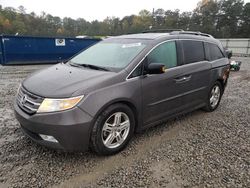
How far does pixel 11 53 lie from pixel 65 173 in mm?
10798

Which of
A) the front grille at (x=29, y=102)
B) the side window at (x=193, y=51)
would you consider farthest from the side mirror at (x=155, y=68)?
the front grille at (x=29, y=102)

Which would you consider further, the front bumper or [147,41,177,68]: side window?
[147,41,177,68]: side window

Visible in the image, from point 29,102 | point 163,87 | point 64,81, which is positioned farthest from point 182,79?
point 29,102

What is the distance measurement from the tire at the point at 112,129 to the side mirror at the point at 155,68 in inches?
25.6

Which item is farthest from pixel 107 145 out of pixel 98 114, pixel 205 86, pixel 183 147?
pixel 205 86

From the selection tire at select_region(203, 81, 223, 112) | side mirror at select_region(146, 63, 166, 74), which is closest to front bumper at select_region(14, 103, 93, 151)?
side mirror at select_region(146, 63, 166, 74)

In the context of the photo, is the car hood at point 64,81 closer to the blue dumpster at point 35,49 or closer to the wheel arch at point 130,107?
the wheel arch at point 130,107

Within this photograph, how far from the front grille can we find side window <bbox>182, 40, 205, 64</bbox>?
8.52ft

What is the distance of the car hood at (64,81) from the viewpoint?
2.59 meters

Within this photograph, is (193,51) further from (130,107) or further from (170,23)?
(170,23)

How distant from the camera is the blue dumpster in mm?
11266

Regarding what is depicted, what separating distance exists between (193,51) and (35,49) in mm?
10426

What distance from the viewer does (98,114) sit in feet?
8.63

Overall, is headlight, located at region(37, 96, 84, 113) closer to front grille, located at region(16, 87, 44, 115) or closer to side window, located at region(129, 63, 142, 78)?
front grille, located at region(16, 87, 44, 115)
